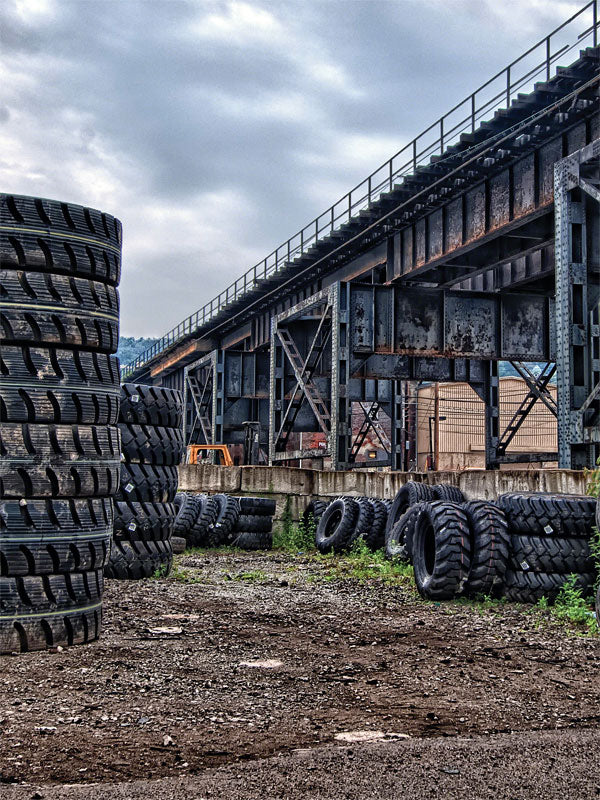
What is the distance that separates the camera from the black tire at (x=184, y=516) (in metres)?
14.1

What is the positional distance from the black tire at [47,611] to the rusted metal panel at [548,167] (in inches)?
581

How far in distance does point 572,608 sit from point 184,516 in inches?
312

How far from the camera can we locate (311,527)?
1662cm

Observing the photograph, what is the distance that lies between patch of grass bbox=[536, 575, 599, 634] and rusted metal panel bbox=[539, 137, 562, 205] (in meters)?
11.6

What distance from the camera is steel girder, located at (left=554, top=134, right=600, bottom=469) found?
1409 centimetres

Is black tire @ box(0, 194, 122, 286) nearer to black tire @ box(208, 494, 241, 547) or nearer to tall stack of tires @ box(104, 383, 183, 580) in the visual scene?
tall stack of tires @ box(104, 383, 183, 580)

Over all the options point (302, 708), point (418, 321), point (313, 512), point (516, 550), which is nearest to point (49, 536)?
point (302, 708)

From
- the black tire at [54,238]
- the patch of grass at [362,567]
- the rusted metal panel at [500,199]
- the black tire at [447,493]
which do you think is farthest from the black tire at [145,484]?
the rusted metal panel at [500,199]

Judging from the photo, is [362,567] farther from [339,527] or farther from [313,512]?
[313,512]

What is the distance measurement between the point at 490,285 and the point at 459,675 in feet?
67.5

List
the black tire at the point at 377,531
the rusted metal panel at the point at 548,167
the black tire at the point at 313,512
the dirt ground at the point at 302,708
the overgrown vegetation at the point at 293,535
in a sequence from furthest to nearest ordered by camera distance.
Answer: the rusted metal panel at the point at 548,167 < the black tire at the point at 313,512 < the overgrown vegetation at the point at 293,535 < the black tire at the point at 377,531 < the dirt ground at the point at 302,708

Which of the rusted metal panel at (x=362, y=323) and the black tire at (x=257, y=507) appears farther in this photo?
the rusted metal panel at (x=362, y=323)

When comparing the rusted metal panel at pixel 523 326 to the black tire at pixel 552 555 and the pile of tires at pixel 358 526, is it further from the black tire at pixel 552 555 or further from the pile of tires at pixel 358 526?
the black tire at pixel 552 555

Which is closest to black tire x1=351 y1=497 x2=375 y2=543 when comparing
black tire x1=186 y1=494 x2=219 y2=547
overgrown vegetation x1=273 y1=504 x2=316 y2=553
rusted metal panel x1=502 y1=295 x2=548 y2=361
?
overgrown vegetation x1=273 y1=504 x2=316 y2=553
